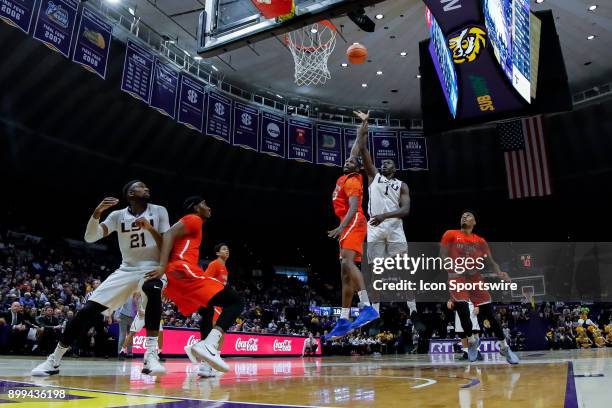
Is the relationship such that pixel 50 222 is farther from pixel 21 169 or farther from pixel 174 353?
pixel 174 353

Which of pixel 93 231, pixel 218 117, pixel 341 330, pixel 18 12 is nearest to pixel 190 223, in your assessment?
pixel 93 231

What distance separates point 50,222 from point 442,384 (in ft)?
67.5

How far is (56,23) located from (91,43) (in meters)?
1.08

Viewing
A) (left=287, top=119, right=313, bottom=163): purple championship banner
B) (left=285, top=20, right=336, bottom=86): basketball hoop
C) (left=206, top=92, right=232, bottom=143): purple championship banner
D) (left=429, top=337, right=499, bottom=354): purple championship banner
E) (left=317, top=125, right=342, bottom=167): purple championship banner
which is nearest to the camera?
(left=285, top=20, right=336, bottom=86): basketball hoop

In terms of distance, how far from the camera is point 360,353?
59.2 ft

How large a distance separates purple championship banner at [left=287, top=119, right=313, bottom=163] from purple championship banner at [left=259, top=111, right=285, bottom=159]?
0.32m

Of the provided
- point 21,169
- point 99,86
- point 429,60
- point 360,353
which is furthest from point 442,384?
point 21,169

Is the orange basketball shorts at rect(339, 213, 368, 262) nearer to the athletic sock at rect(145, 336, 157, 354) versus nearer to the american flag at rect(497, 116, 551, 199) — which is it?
the athletic sock at rect(145, 336, 157, 354)

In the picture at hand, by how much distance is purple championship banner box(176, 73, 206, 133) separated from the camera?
15.3 metres

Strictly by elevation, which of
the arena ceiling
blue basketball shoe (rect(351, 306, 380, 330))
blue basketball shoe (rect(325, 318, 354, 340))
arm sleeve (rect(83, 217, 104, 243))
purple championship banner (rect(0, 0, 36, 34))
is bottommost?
blue basketball shoe (rect(325, 318, 354, 340))

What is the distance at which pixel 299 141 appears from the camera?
1880 centimetres

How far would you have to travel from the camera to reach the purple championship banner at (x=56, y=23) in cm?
1097

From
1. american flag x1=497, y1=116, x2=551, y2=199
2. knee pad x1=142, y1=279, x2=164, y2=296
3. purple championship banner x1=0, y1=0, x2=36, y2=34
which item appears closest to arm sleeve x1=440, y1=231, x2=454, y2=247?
knee pad x1=142, y1=279, x2=164, y2=296

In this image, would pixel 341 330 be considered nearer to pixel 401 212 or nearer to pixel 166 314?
pixel 401 212
